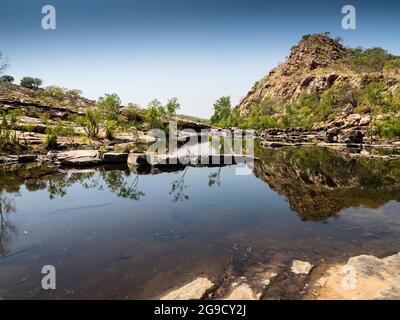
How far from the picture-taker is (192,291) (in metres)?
8.89

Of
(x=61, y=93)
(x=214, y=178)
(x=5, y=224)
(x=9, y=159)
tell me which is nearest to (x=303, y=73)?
(x=61, y=93)

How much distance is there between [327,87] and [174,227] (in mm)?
134966

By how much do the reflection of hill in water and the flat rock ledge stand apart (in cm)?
592

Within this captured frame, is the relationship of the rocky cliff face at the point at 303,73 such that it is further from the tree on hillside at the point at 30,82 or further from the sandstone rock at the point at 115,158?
the sandstone rock at the point at 115,158

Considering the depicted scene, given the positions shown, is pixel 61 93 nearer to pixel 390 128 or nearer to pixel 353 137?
pixel 353 137

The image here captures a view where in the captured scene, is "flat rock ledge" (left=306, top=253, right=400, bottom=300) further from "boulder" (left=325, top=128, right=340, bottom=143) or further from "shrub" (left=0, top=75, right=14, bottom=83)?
"shrub" (left=0, top=75, right=14, bottom=83)

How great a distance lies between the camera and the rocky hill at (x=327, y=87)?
88.2 meters

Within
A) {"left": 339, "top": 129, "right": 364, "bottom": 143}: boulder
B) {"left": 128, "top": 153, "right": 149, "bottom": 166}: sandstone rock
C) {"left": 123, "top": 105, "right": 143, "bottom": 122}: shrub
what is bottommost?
{"left": 128, "top": 153, "right": 149, "bottom": 166}: sandstone rock

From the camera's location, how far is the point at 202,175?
98.9ft

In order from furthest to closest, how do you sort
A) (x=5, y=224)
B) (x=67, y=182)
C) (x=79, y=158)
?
(x=79, y=158)
(x=67, y=182)
(x=5, y=224)

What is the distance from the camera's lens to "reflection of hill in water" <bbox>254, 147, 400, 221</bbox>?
18.8 metres

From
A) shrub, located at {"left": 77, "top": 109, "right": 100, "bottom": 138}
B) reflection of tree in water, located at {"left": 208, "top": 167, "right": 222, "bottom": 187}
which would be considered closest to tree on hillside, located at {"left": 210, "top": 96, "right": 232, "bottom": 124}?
shrub, located at {"left": 77, "top": 109, "right": 100, "bottom": 138}

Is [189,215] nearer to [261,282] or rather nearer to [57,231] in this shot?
[57,231]

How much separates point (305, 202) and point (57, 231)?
14.8 m
